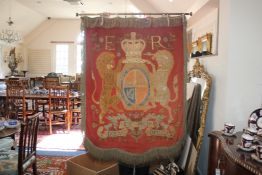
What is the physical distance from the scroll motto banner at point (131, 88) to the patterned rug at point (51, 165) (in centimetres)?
128

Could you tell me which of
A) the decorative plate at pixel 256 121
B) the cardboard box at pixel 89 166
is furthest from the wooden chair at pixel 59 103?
the decorative plate at pixel 256 121

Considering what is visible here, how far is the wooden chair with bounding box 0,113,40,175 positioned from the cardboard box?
1.53ft

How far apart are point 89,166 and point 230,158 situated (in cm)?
147

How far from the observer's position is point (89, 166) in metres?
2.49

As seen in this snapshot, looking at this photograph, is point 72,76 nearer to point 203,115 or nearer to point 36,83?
point 36,83

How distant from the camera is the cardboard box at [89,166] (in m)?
2.24

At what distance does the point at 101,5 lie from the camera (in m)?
8.01

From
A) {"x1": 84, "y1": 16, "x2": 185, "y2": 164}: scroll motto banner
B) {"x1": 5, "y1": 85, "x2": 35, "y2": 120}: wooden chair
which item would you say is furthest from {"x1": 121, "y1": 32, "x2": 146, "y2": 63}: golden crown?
{"x1": 5, "y1": 85, "x2": 35, "y2": 120}: wooden chair

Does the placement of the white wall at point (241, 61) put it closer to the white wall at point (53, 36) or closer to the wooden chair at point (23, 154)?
the wooden chair at point (23, 154)

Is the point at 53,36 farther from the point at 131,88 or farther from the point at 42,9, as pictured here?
the point at 131,88

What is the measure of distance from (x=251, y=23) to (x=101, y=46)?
1374mm

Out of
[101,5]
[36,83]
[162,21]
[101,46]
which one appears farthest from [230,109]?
[36,83]

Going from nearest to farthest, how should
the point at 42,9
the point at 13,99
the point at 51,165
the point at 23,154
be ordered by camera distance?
the point at 23,154, the point at 51,165, the point at 13,99, the point at 42,9

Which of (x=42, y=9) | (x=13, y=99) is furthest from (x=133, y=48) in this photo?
(x=42, y=9)
